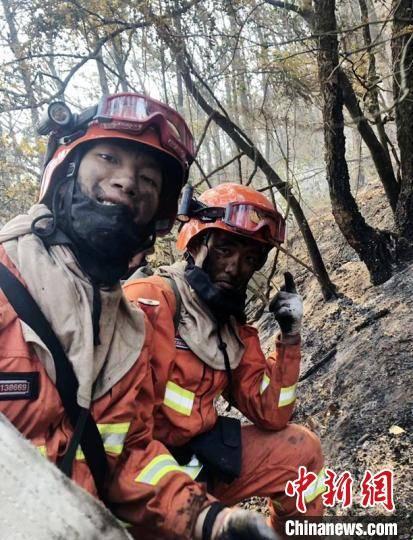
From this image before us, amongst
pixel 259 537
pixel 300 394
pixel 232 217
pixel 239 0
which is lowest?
pixel 300 394

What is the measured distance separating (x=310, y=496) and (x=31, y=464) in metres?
2.03

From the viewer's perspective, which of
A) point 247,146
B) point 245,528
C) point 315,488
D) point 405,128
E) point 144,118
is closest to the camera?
point 245,528

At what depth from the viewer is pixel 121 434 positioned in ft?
5.69

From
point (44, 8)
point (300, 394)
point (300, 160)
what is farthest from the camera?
point (300, 160)

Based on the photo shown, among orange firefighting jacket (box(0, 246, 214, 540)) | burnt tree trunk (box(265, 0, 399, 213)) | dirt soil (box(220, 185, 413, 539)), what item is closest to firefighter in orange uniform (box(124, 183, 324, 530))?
orange firefighting jacket (box(0, 246, 214, 540))

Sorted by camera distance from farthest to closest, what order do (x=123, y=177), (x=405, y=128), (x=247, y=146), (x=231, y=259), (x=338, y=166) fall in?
1. (x=247, y=146)
2. (x=338, y=166)
3. (x=405, y=128)
4. (x=231, y=259)
5. (x=123, y=177)

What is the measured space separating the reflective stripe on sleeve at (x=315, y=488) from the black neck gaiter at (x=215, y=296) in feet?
3.51

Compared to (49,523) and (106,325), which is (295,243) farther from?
(49,523)

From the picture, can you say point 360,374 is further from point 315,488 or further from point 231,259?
point 231,259

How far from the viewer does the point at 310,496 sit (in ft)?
8.42

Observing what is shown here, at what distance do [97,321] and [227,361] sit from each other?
41.8 inches

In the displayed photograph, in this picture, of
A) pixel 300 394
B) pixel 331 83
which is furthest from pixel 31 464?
pixel 331 83

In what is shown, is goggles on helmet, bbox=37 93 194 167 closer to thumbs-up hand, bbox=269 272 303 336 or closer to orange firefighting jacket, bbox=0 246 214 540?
orange firefighting jacket, bbox=0 246 214 540

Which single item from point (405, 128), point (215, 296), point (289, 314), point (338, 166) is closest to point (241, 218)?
point (215, 296)
